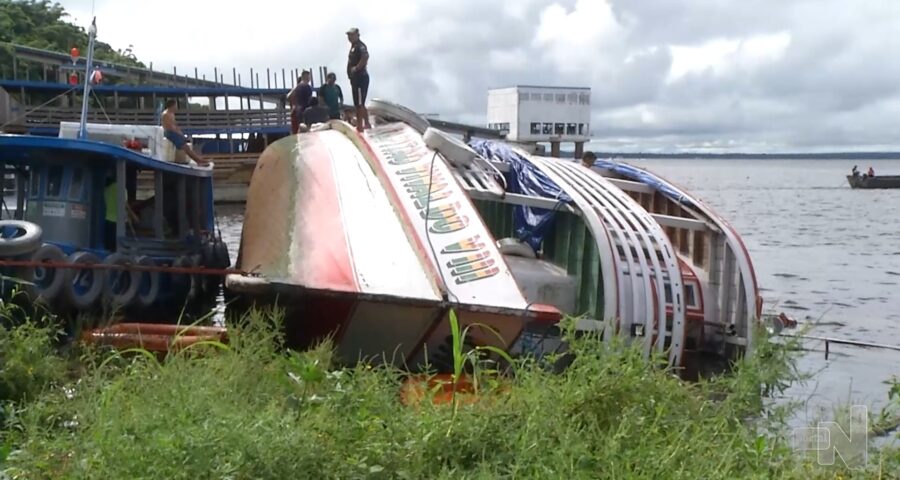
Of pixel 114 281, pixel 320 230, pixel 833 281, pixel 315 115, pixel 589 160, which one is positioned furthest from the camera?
pixel 833 281

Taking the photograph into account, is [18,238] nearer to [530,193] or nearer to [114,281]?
[114,281]

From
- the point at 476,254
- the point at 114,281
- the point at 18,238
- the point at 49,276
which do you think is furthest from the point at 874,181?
the point at 18,238

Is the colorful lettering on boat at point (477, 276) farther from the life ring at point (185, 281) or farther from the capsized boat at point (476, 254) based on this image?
the life ring at point (185, 281)

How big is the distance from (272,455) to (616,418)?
1927 millimetres

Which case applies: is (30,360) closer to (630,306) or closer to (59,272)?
(59,272)

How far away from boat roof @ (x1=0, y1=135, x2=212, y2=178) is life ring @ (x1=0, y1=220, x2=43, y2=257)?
1.56 m

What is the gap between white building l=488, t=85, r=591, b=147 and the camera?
52.9 metres

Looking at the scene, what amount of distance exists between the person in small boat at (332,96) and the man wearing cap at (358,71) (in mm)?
2115

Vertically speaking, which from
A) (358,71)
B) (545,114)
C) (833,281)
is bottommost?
(833,281)

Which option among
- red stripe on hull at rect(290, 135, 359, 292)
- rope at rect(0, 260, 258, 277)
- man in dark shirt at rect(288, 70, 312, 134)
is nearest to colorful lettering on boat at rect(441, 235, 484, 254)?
red stripe on hull at rect(290, 135, 359, 292)

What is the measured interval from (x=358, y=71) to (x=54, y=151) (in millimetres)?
4424

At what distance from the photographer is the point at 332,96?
17.4 meters

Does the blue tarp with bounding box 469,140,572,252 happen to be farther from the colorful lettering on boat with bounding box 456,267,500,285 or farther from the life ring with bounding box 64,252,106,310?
the life ring with bounding box 64,252,106,310

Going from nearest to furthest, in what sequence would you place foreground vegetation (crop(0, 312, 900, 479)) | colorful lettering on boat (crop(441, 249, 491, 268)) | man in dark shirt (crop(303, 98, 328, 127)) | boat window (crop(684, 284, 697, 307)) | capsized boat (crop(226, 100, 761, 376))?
foreground vegetation (crop(0, 312, 900, 479)), capsized boat (crop(226, 100, 761, 376)), colorful lettering on boat (crop(441, 249, 491, 268)), boat window (crop(684, 284, 697, 307)), man in dark shirt (crop(303, 98, 328, 127))
